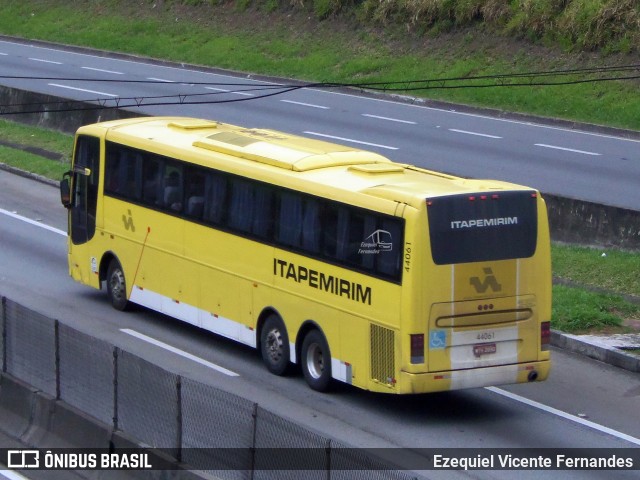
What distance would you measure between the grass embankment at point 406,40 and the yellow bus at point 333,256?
55.5ft

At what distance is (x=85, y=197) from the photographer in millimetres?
19062

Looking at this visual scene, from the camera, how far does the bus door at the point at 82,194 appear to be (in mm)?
18828

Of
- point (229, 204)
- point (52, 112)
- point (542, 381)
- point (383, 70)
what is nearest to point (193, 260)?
point (229, 204)

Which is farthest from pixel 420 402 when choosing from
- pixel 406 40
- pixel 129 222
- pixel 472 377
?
pixel 406 40

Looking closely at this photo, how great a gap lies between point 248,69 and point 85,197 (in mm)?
26357

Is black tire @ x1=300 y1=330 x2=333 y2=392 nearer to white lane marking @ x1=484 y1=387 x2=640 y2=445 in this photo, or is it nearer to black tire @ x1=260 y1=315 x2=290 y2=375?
black tire @ x1=260 y1=315 x2=290 y2=375

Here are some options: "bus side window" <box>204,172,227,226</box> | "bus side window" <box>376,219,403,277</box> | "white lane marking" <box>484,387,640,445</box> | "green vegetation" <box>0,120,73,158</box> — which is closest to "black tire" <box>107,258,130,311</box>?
"bus side window" <box>204,172,227,226</box>

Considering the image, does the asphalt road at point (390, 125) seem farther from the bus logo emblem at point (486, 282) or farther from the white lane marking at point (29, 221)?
the bus logo emblem at point (486, 282)

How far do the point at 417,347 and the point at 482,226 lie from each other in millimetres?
1586

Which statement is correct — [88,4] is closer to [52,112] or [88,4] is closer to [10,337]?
[52,112]

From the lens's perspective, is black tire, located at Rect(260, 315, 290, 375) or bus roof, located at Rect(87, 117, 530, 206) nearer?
bus roof, located at Rect(87, 117, 530, 206)

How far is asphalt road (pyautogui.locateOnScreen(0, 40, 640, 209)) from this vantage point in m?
26.8

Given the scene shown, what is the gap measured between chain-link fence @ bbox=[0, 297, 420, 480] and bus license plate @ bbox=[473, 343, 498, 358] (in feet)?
13.8

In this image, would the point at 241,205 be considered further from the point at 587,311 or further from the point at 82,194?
the point at 587,311
